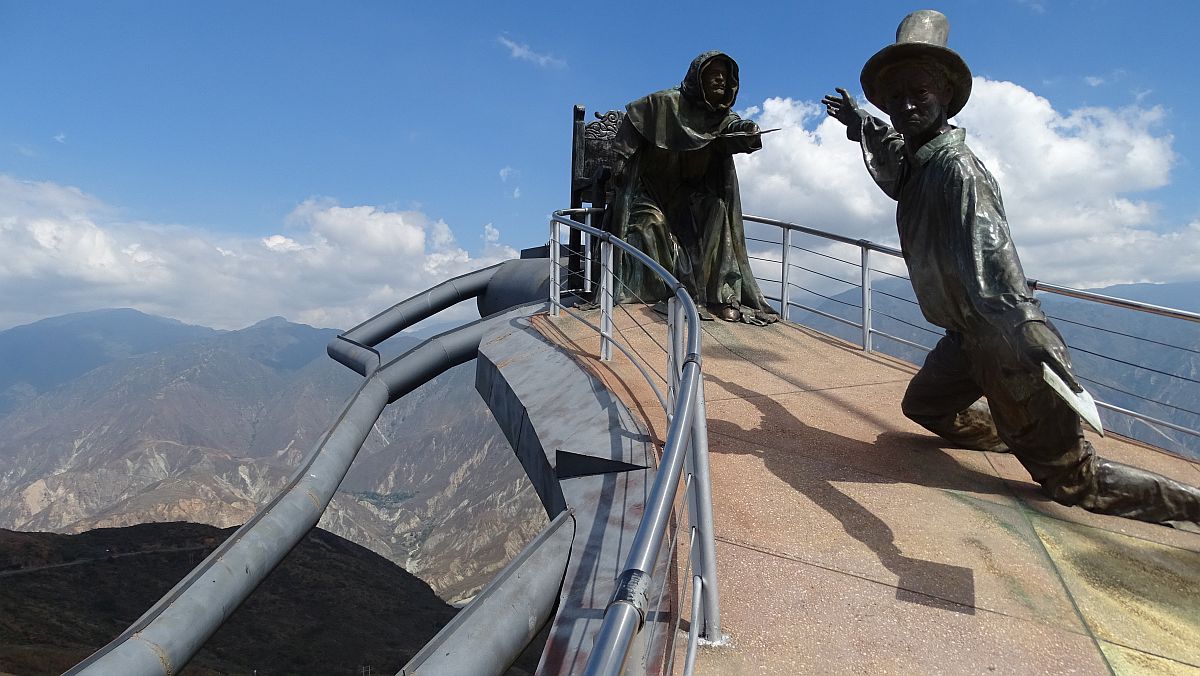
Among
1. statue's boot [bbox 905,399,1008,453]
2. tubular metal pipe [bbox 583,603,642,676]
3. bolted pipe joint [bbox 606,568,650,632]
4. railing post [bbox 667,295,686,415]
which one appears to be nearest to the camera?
tubular metal pipe [bbox 583,603,642,676]

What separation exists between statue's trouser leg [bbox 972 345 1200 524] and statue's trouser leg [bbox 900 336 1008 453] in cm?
34

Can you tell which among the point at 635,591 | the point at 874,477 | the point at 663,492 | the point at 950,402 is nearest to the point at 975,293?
the point at 950,402

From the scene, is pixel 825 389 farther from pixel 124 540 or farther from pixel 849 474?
pixel 124 540

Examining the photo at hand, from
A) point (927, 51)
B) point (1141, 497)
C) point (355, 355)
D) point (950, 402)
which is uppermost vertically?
point (927, 51)

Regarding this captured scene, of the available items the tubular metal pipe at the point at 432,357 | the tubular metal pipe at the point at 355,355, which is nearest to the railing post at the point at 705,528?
the tubular metal pipe at the point at 432,357

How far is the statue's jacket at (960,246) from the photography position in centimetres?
340

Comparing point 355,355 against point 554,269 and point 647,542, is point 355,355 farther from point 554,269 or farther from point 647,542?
point 647,542

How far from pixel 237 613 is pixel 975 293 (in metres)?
11.8

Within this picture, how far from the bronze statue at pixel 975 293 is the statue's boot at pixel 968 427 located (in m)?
0.25

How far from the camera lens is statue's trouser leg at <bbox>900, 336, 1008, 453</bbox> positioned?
3.97m

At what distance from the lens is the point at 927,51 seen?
3.62 metres

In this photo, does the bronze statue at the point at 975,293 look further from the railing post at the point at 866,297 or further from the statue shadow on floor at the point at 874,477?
the railing post at the point at 866,297

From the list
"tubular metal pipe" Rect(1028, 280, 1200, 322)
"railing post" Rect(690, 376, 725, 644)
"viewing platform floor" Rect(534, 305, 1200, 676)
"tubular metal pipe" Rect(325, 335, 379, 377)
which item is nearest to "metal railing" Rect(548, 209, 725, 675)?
"railing post" Rect(690, 376, 725, 644)

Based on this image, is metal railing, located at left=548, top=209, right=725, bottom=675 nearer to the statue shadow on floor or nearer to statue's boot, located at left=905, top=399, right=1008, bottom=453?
the statue shadow on floor
